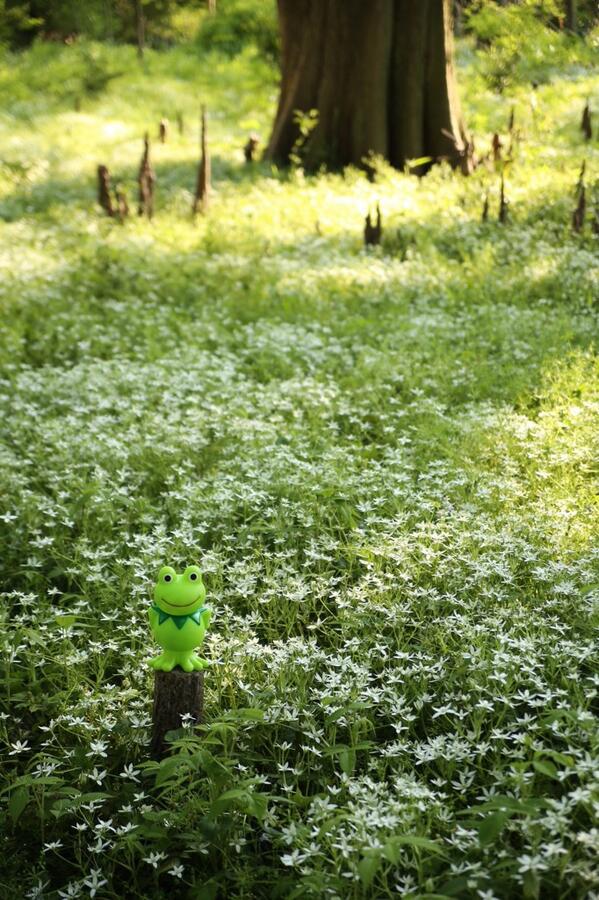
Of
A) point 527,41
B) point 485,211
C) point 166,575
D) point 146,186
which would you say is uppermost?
point 527,41

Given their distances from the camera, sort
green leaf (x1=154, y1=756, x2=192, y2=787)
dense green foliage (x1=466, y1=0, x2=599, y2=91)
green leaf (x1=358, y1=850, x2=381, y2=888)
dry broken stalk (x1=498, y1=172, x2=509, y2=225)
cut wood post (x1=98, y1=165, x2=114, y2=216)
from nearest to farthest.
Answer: green leaf (x1=358, y1=850, x2=381, y2=888) → green leaf (x1=154, y1=756, x2=192, y2=787) → dry broken stalk (x1=498, y1=172, x2=509, y2=225) → dense green foliage (x1=466, y1=0, x2=599, y2=91) → cut wood post (x1=98, y1=165, x2=114, y2=216)

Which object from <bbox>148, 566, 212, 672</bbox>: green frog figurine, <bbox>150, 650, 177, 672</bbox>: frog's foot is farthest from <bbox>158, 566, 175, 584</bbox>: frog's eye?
<bbox>150, 650, 177, 672</bbox>: frog's foot

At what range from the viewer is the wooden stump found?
3.37m

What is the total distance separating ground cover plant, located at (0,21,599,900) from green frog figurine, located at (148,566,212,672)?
12.0 inches

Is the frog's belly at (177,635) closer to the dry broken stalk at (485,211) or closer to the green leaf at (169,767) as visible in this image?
the green leaf at (169,767)

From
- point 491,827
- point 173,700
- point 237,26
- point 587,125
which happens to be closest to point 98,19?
point 237,26

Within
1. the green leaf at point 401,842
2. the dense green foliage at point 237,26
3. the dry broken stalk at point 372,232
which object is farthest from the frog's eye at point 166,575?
the dense green foliage at point 237,26

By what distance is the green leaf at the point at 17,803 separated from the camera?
117 inches

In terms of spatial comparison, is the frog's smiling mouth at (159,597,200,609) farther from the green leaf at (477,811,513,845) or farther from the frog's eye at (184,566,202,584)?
the green leaf at (477,811,513,845)

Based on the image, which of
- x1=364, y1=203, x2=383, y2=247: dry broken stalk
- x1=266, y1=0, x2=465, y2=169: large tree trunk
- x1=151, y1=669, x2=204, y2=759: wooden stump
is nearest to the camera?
x1=151, y1=669, x2=204, y2=759: wooden stump

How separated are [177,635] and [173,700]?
26cm

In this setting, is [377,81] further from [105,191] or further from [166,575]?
[166,575]

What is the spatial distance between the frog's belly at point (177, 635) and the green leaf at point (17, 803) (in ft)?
2.36

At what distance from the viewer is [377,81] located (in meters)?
12.2
